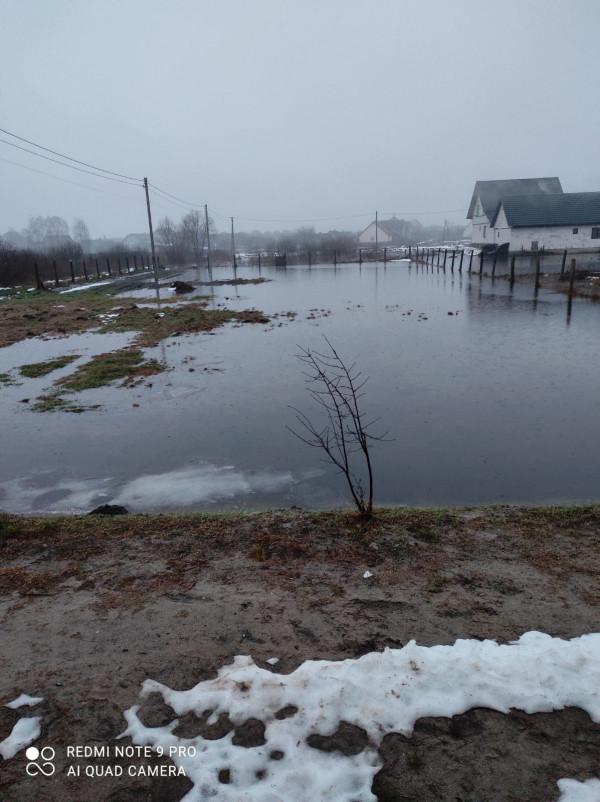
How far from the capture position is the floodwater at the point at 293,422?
6281 mm

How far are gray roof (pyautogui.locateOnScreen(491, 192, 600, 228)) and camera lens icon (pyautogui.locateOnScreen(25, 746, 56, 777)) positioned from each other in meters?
46.4

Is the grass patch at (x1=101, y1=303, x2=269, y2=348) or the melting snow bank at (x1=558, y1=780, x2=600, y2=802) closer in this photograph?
the melting snow bank at (x1=558, y1=780, x2=600, y2=802)

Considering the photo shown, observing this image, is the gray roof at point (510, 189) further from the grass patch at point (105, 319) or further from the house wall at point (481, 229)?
the grass patch at point (105, 319)

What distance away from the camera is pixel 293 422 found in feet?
28.0

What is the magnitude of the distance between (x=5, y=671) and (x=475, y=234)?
204 feet

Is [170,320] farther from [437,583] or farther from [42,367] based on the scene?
[437,583]

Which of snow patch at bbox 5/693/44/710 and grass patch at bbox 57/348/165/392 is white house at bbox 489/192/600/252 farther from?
snow patch at bbox 5/693/44/710

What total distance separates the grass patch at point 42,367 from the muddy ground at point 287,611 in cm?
754

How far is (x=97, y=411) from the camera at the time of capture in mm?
9477

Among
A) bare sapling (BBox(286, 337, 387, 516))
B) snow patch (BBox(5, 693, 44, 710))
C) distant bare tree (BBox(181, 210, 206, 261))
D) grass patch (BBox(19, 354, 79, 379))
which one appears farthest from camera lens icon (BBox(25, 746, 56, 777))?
distant bare tree (BBox(181, 210, 206, 261))

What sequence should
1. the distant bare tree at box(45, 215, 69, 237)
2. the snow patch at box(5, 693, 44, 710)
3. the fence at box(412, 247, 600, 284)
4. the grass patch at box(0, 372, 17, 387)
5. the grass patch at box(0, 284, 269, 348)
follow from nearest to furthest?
the snow patch at box(5, 693, 44, 710)
the grass patch at box(0, 372, 17, 387)
the grass patch at box(0, 284, 269, 348)
the fence at box(412, 247, 600, 284)
the distant bare tree at box(45, 215, 69, 237)

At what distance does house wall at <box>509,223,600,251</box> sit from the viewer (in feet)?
137

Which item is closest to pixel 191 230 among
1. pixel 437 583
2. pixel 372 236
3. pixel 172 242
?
pixel 172 242

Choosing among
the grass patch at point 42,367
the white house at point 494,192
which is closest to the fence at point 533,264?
the white house at point 494,192
